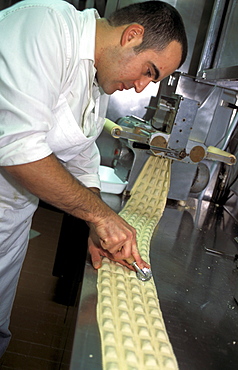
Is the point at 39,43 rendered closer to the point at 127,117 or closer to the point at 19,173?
the point at 19,173

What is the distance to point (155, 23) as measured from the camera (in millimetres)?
1219

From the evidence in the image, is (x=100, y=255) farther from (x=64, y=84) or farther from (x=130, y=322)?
(x=64, y=84)

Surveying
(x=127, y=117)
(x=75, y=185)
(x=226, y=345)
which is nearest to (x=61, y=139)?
(x=75, y=185)

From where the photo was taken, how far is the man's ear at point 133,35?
3.98ft

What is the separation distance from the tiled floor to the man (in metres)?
0.56

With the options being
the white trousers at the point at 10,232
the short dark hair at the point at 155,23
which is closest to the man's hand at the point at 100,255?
the white trousers at the point at 10,232

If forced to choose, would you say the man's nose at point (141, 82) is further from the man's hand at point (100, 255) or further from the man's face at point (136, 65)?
the man's hand at point (100, 255)

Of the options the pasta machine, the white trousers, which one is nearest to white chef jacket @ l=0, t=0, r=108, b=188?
the white trousers

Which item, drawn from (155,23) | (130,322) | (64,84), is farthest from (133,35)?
(130,322)

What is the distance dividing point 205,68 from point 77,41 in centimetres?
125

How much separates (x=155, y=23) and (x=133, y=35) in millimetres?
79

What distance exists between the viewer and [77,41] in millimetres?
1222

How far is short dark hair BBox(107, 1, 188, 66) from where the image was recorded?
122 centimetres

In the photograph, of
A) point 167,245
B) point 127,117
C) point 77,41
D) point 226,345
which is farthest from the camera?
point 127,117
